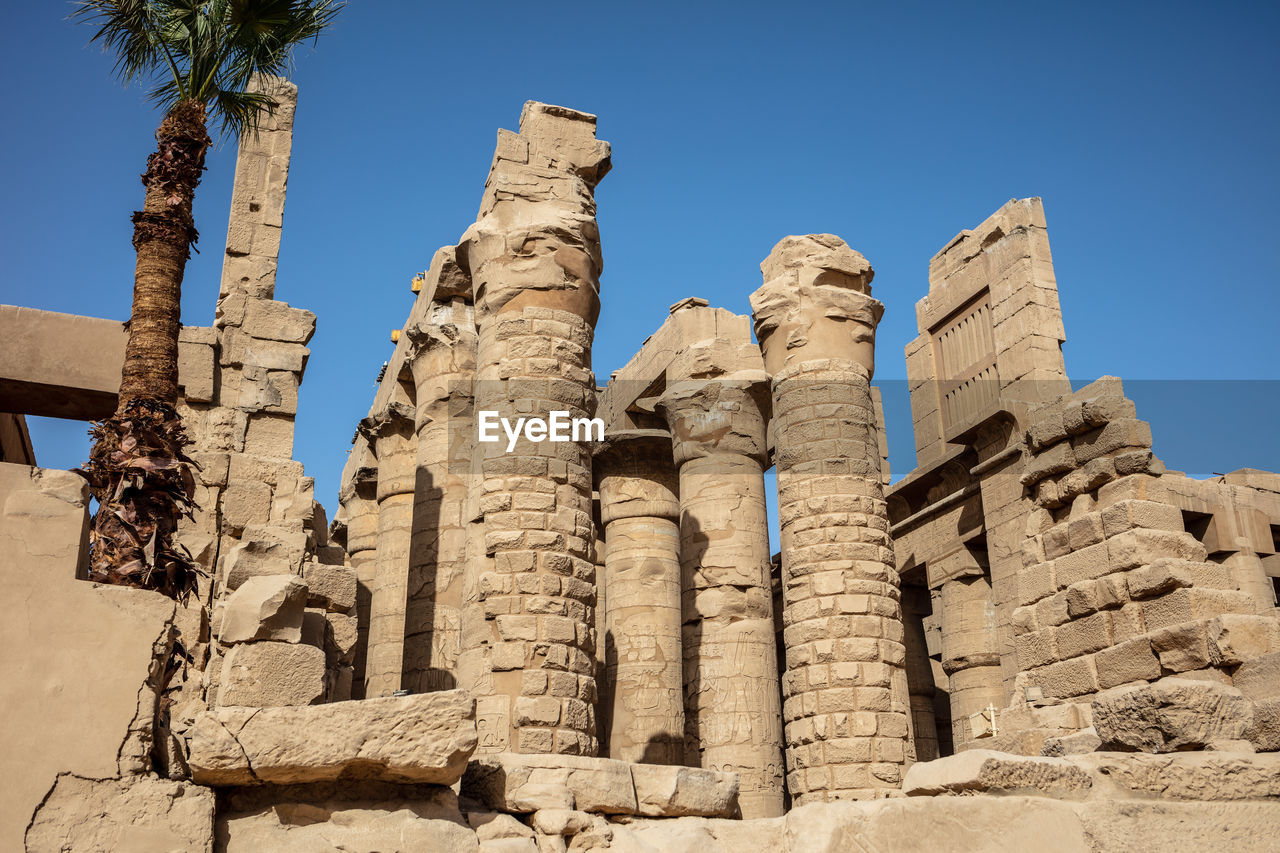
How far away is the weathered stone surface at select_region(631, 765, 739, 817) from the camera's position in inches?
234

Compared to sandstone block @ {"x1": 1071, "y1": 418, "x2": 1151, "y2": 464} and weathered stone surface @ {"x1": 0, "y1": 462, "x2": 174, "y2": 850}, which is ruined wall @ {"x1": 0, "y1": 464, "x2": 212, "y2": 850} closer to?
weathered stone surface @ {"x1": 0, "y1": 462, "x2": 174, "y2": 850}

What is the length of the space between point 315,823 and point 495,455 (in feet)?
21.7

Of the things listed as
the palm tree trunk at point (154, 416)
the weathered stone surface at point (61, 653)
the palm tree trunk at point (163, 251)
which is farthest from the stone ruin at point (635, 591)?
the palm tree trunk at point (163, 251)

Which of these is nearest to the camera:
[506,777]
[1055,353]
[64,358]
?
[506,777]

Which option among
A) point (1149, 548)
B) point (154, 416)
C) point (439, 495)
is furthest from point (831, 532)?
point (154, 416)

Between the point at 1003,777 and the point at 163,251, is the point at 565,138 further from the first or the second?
the point at 1003,777

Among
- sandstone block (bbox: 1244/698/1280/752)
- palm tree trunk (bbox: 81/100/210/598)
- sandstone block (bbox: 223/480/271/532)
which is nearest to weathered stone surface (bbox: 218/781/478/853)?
palm tree trunk (bbox: 81/100/210/598)

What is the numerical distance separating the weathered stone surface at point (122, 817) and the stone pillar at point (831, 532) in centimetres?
922

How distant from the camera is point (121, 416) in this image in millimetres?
A: 9039

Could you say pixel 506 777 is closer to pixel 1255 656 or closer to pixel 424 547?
pixel 1255 656

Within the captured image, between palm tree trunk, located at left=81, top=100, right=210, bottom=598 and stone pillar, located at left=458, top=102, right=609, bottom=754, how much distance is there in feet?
9.16

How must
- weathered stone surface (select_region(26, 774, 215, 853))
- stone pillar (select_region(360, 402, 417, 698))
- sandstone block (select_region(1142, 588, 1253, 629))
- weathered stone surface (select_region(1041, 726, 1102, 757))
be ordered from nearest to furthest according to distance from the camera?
weathered stone surface (select_region(26, 774, 215, 853)) → weathered stone surface (select_region(1041, 726, 1102, 757)) → sandstone block (select_region(1142, 588, 1253, 629)) → stone pillar (select_region(360, 402, 417, 698))

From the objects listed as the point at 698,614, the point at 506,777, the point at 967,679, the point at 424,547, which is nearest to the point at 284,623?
the point at 506,777

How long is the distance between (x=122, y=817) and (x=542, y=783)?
186 cm
